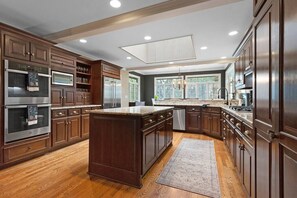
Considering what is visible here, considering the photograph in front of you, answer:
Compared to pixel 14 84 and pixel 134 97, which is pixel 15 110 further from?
pixel 134 97

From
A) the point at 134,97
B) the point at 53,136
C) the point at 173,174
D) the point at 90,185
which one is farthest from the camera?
the point at 134,97

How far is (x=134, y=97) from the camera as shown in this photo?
9.02 metres

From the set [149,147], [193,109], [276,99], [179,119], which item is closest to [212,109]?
[193,109]

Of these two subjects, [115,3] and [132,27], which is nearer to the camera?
[115,3]

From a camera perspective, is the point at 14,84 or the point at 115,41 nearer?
the point at 14,84

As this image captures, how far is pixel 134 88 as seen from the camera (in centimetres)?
893

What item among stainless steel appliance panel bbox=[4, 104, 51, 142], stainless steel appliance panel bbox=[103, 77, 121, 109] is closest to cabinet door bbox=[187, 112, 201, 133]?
stainless steel appliance panel bbox=[103, 77, 121, 109]

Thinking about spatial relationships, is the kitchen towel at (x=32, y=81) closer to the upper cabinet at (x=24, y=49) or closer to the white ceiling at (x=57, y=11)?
the upper cabinet at (x=24, y=49)

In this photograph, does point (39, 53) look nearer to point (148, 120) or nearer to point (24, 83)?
point (24, 83)

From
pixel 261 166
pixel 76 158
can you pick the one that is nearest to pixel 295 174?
pixel 261 166

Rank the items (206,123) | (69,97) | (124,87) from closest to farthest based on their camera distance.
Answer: (69,97)
(206,123)
(124,87)

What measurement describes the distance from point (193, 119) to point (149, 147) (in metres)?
3.08

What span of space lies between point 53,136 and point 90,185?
1.83m

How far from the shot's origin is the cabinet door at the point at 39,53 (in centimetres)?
290
